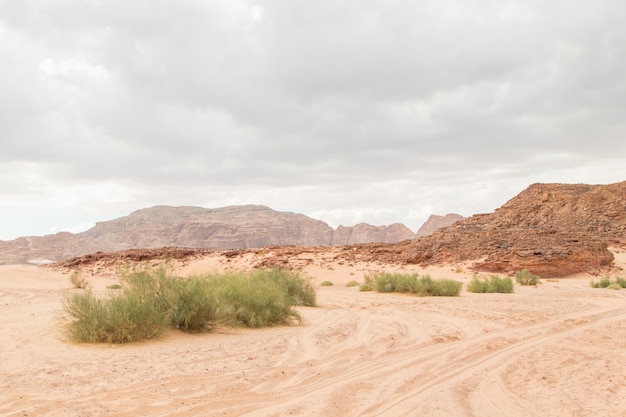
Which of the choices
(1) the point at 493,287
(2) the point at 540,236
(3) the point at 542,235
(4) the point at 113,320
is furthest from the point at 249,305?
(3) the point at 542,235

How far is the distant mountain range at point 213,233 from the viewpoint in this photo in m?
96.4

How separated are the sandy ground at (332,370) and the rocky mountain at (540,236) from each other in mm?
19049

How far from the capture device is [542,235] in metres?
35.1

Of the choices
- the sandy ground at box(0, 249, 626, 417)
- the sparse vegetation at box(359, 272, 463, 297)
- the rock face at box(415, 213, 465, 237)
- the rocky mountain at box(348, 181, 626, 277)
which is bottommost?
the sandy ground at box(0, 249, 626, 417)

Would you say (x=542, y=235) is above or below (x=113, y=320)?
above

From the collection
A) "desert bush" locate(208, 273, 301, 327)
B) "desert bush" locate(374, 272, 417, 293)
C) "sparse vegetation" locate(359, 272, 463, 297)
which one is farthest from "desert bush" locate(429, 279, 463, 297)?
"desert bush" locate(208, 273, 301, 327)

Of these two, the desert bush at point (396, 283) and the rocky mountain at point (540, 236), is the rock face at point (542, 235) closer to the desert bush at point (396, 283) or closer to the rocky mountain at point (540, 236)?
the rocky mountain at point (540, 236)

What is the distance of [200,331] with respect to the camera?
9836 mm

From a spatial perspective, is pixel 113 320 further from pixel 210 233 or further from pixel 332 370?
pixel 210 233

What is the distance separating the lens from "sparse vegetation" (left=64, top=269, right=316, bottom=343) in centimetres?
853

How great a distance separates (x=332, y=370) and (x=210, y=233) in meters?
A: 117

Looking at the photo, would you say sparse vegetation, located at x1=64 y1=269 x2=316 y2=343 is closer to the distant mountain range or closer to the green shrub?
the green shrub

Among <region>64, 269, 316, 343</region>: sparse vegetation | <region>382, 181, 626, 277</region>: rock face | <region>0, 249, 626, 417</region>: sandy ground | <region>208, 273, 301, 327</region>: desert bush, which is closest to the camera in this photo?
<region>0, 249, 626, 417</region>: sandy ground

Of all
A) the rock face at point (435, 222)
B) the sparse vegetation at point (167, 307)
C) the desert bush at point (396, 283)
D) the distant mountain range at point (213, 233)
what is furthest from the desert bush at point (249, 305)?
the rock face at point (435, 222)
